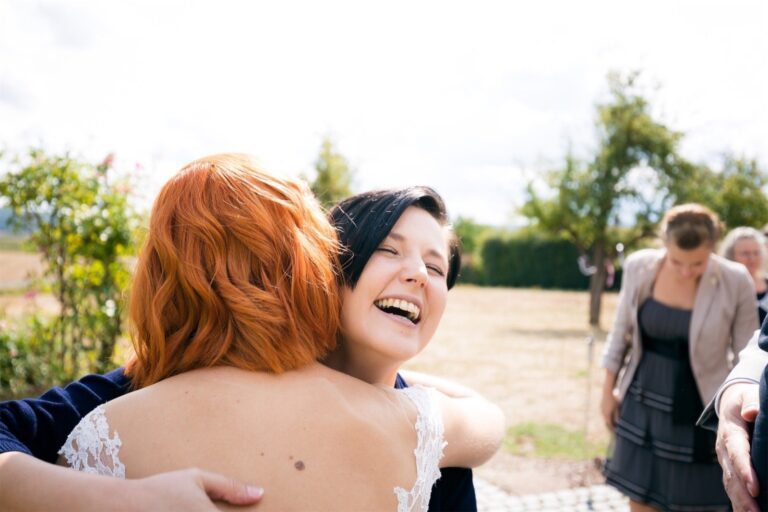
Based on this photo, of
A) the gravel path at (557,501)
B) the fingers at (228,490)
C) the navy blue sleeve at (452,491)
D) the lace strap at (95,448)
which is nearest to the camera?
the fingers at (228,490)

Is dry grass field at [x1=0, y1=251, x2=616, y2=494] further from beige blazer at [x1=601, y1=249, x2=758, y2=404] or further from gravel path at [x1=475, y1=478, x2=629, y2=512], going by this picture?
beige blazer at [x1=601, y1=249, x2=758, y2=404]

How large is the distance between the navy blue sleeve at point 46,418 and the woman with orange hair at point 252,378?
0.10 meters

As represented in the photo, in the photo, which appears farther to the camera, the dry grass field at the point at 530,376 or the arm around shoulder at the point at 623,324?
the dry grass field at the point at 530,376

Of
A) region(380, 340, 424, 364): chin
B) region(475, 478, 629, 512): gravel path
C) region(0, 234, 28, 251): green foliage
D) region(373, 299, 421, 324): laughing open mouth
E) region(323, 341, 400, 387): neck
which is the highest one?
region(373, 299, 421, 324): laughing open mouth

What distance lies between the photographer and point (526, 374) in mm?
11555

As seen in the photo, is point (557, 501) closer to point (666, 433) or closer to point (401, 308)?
point (666, 433)

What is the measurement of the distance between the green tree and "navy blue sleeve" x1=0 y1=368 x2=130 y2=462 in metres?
19.4

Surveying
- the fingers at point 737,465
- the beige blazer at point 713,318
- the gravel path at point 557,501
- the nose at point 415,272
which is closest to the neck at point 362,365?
the nose at point 415,272

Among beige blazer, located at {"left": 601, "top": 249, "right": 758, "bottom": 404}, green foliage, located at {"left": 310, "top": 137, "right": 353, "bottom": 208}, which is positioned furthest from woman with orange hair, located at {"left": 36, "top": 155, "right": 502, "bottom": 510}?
green foliage, located at {"left": 310, "top": 137, "right": 353, "bottom": 208}

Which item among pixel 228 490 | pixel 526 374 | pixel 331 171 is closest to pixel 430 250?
pixel 228 490

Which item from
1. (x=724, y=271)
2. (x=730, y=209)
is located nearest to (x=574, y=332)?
(x=730, y=209)

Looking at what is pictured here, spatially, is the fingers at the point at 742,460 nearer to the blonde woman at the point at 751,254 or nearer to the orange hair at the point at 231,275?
the orange hair at the point at 231,275

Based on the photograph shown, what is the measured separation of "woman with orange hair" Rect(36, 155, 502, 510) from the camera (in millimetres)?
1397

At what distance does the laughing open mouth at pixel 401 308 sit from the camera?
183 cm
